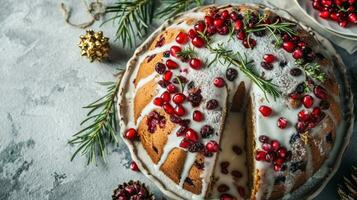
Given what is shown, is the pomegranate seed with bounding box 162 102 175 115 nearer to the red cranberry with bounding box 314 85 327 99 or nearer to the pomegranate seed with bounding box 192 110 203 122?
the pomegranate seed with bounding box 192 110 203 122

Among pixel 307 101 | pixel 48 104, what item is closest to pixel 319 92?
pixel 307 101

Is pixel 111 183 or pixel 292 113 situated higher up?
pixel 292 113

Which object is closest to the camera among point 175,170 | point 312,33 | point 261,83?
point 261,83

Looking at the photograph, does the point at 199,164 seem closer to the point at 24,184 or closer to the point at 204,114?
the point at 204,114

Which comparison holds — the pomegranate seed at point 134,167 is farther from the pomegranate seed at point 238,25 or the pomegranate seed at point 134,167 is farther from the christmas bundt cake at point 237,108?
the pomegranate seed at point 238,25

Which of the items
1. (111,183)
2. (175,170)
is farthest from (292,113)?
(111,183)

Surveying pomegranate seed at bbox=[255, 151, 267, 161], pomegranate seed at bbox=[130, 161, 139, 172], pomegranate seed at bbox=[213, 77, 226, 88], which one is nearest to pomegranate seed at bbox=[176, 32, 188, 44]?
pomegranate seed at bbox=[213, 77, 226, 88]
